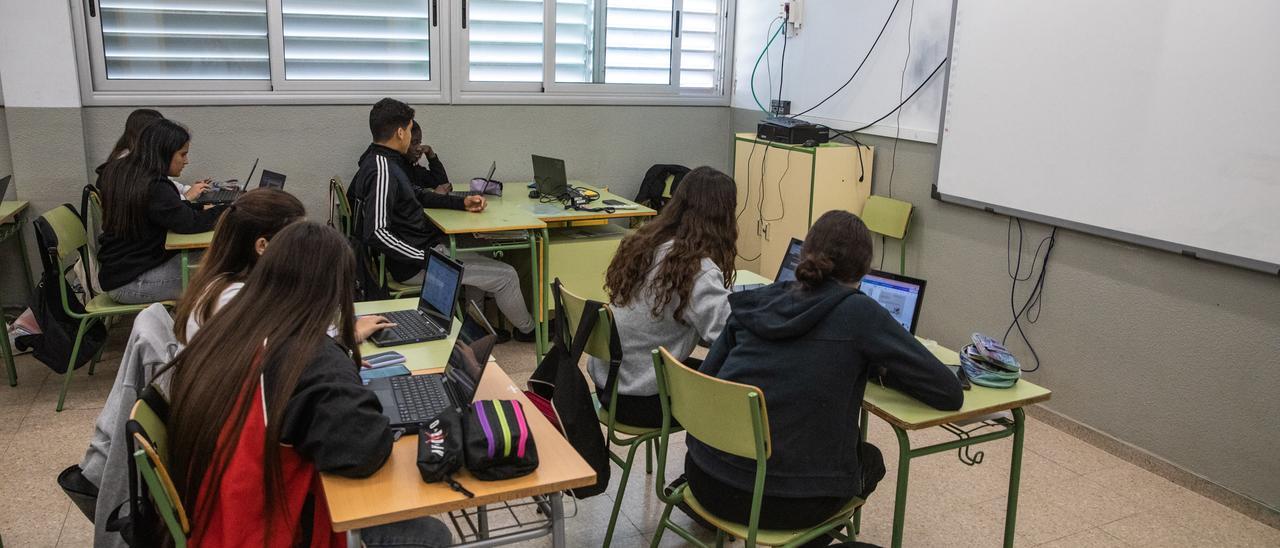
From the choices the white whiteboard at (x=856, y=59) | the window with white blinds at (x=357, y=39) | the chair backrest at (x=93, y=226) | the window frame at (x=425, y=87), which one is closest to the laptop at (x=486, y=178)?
the window frame at (x=425, y=87)

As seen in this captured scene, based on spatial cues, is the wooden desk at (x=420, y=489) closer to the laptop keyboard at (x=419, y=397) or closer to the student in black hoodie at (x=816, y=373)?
the laptop keyboard at (x=419, y=397)

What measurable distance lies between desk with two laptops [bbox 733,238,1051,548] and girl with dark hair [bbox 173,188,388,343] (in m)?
1.44

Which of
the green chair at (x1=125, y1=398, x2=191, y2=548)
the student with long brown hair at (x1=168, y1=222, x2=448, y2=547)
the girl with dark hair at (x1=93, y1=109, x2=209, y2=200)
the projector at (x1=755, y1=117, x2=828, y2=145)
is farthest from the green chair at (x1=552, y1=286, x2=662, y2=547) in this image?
the projector at (x1=755, y1=117, x2=828, y2=145)

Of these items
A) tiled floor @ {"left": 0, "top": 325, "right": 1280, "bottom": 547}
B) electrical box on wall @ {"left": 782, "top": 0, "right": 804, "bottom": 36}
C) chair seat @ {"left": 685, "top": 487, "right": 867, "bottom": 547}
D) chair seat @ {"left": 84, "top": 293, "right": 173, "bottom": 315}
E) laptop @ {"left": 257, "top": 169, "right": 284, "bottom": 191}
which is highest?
electrical box on wall @ {"left": 782, "top": 0, "right": 804, "bottom": 36}

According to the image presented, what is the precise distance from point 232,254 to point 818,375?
4.98ft

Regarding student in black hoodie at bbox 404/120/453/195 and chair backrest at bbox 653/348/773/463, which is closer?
chair backrest at bbox 653/348/773/463

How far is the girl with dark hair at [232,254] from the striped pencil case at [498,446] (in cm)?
60

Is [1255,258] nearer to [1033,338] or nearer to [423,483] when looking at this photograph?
[1033,338]

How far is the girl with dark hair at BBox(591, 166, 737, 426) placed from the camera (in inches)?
106

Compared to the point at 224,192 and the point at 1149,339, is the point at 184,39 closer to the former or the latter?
the point at 224,192

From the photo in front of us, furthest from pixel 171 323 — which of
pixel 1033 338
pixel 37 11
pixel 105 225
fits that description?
pixel 1033 338

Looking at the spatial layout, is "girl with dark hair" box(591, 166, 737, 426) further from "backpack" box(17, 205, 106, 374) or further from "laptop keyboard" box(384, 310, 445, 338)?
"backpack" box(17, 205, 106, 374)

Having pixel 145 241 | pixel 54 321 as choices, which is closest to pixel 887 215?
pixel 145 241

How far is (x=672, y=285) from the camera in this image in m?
2.68
